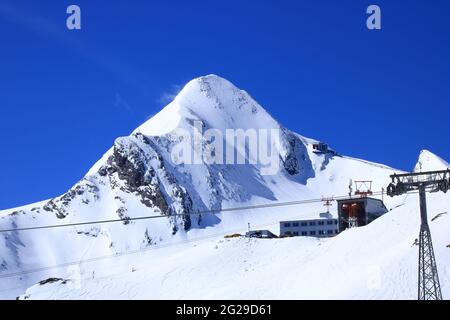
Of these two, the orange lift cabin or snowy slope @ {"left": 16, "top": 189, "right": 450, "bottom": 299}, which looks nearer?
snowy slope @ {"left": 16, "top": 189, "right": 450, "bottom": 299}

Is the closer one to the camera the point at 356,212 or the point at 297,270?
the point at 297,270

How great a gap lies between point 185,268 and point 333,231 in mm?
57605

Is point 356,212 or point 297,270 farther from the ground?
point 356,212

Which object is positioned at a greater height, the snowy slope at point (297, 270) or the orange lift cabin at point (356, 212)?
the orange lift cabin at point (356, 212)

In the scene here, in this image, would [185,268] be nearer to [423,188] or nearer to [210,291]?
[210,291]

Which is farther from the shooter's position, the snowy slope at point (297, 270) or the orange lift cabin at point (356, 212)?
the orange lift cabin at point (356, 212)

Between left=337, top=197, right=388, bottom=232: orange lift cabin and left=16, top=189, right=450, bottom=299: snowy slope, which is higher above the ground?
left=337, top=197, right=388, bottom=232: orange lift cabin
